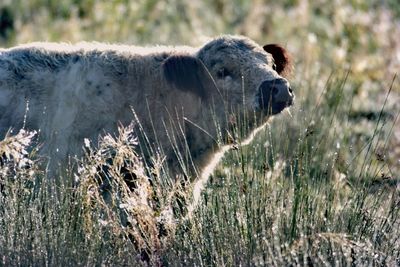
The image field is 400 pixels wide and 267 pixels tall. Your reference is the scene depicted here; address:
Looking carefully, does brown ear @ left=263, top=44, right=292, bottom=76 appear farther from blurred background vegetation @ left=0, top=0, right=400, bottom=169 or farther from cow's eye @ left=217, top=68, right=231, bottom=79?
blurred background vegetation @ left=0, top=0, right=400, bottom=169

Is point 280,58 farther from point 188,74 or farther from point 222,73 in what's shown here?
point 188,74

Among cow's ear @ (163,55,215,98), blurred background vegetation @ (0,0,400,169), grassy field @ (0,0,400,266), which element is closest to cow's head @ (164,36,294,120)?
cow's ear @ (163,55,215,98)

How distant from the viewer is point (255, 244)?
6.91 meters

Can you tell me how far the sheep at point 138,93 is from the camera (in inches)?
336

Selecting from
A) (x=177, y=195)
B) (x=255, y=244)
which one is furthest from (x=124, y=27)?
(x=255, y=244)

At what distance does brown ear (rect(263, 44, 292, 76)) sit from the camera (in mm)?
8940

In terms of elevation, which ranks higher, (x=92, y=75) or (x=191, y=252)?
(x=92, y=75)

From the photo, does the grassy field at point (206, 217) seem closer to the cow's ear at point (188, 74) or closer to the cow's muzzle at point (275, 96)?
the cow's muzzle at point (275, 96)

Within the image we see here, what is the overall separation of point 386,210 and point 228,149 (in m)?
1.27

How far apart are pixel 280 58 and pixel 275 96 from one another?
2.81 ft

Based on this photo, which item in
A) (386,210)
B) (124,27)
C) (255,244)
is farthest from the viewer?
(124,27)

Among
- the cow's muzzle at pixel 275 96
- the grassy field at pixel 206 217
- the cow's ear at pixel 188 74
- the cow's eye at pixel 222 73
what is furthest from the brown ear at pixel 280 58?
the grassy field at pixel 206 217

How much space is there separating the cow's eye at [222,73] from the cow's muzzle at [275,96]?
0.47m

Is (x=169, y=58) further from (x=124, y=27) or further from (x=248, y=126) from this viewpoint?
(x=124, y=27)
